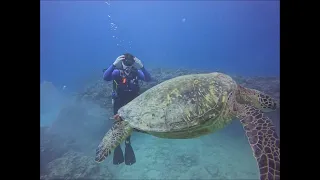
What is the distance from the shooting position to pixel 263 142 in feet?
6.64

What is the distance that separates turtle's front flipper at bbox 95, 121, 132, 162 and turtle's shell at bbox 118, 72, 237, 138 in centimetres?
11

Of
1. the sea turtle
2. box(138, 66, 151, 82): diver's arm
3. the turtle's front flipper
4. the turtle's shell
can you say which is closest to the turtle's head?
the sea turtle

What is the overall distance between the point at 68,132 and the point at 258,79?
19.2ft

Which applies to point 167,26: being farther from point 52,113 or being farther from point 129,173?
point 129,173

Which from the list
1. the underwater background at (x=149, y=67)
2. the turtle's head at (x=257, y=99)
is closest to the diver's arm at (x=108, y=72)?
the turtle's head at (x=257, y=99)

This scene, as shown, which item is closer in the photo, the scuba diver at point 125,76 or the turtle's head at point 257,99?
the turtle's head at point 257,99

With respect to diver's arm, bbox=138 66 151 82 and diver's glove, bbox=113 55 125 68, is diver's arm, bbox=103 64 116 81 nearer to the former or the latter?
diver's glove, bbox=113 55 125 68

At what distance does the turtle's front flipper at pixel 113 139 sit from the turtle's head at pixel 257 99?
1226mm

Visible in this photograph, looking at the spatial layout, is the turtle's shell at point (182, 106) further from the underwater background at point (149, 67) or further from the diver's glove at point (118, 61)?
the underwater background at point (149, 67)

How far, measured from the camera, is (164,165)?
17.2 ft

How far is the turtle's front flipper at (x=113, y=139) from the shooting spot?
2412 mm

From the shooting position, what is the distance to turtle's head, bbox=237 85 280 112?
247 cm
